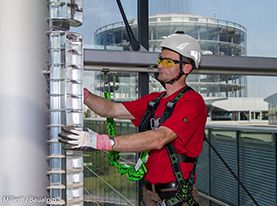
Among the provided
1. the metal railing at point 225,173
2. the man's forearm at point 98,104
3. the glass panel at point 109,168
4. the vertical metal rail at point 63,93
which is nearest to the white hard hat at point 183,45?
the man's forearm at point 98,104

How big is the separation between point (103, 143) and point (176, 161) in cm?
61

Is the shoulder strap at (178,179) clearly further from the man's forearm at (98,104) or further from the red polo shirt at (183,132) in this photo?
the man's forearm at (98,104)

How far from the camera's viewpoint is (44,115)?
824mm

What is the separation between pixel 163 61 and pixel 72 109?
3.28 ft

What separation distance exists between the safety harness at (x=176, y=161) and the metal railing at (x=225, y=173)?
933mm

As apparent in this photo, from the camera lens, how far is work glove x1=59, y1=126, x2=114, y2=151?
866 millimetres

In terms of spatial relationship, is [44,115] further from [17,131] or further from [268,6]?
[268,6]

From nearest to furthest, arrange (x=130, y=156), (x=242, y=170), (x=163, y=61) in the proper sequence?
(x=163, y=61)
(x=130, y=156)
(x=242, y=170)

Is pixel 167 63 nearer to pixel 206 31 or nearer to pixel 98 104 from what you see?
pixel 98 104

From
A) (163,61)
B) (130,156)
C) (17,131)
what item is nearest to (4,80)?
(17,131)

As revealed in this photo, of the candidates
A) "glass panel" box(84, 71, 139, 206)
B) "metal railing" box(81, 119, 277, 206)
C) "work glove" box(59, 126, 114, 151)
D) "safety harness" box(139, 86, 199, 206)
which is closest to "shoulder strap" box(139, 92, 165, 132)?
"safety harness" box(139, 86, 199, 206)

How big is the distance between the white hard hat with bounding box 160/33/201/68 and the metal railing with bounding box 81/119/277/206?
112 cm

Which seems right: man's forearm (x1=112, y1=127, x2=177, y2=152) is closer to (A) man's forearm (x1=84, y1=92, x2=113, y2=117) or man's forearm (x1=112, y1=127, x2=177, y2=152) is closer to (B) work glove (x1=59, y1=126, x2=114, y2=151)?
(B) work glove (x1=59, y1=126, x2=114, y2=151)

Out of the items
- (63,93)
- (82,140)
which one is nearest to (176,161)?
(82,140)
